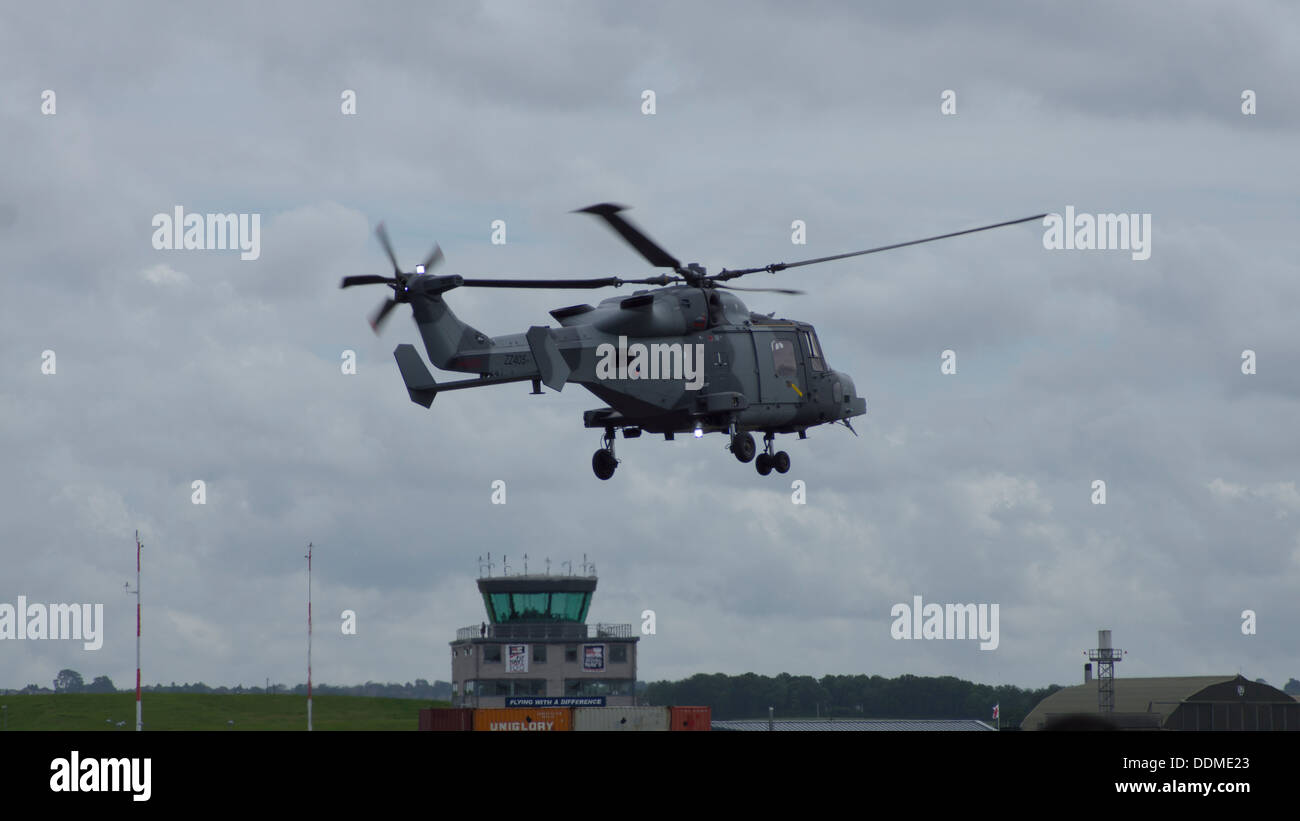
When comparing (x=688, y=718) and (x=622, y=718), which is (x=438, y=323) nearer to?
(x=688, y=718)

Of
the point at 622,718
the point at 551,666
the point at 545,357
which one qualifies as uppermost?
the point at 545,357

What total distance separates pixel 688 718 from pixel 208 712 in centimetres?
9512

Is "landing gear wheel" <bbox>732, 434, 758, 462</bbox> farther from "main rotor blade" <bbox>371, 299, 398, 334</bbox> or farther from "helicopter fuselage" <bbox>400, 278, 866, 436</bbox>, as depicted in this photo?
"main rotor blade" <bbox>371, 299, 398, 334</bbox>

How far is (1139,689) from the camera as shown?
136m

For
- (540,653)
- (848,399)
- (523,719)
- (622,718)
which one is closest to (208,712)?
(540,653)

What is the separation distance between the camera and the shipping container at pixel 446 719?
110 meters

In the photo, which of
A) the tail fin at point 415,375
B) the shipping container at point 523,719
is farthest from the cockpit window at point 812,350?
the shipping container at point 523,719

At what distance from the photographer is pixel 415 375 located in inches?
1946

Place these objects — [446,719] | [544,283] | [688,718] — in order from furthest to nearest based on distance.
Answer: [446,719] → [688,718] → [544,283]

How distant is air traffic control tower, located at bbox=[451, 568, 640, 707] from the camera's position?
128125 millimetres

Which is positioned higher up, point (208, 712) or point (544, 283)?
point (544, 283)

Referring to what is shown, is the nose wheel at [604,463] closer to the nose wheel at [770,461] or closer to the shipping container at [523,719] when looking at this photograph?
the nose wheel at [770,461]
